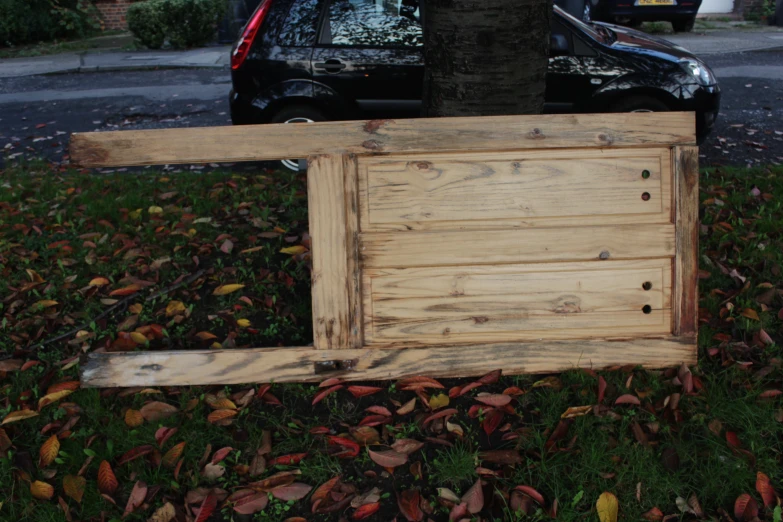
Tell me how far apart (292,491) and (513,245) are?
1.33m

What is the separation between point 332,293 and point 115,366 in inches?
39.6

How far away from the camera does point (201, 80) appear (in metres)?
11.2

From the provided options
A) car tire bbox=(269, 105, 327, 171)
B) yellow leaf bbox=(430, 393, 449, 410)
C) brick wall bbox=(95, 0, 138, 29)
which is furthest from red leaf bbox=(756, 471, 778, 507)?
brick wall bbox=(95, 0, 138, 29)

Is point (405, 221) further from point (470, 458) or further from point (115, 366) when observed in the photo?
point (115, 366)

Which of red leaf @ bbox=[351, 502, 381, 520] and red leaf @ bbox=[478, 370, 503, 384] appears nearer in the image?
red leaf @ bbox=[351, 502, 381, 520]

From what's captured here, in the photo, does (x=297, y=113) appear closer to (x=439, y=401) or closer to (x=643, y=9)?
(x=439, y=401)

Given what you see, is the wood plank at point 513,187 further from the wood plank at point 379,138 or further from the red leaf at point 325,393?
the red leaf at point 325,393

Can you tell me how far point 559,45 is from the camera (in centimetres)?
582

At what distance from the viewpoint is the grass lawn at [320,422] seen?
101 inches

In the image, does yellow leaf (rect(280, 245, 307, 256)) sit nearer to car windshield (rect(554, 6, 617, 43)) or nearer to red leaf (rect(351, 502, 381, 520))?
red leaf (rect(351, 502, 381, 520))

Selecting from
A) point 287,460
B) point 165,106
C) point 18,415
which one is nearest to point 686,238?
point 287,460

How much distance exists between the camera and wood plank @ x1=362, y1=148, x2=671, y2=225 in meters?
3.03

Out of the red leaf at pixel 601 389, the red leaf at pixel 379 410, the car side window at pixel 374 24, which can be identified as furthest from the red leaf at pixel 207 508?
the car side window at pixel 374 24

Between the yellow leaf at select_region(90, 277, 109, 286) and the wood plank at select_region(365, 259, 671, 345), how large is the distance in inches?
66.6
